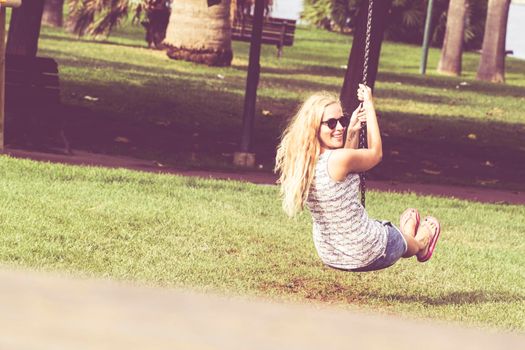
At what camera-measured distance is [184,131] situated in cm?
1786

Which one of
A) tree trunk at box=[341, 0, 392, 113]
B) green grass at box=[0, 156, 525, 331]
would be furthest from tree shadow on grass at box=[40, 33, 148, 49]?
green grass at box=[0, 156, 525, 331]

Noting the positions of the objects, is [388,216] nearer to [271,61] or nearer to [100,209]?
[100,209]

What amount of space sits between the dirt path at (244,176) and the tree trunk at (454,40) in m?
19.9

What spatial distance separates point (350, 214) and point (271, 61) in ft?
80.8

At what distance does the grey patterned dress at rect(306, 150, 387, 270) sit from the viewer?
25.5ft

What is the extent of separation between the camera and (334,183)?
7.80 m

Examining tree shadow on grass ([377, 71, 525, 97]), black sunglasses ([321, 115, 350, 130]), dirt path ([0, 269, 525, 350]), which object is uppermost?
black sunglasses ([321, 115, 350, 130])

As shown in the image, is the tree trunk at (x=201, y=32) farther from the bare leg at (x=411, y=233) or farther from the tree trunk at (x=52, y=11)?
the bare leg at (x=411, y=233)

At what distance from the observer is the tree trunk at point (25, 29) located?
1652cm

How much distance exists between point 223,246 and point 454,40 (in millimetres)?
26043

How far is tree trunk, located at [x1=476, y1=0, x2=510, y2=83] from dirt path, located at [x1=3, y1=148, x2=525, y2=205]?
1832 cm

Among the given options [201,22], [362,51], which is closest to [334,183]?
[362,51]

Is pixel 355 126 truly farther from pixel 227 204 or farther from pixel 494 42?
pixel 494 42

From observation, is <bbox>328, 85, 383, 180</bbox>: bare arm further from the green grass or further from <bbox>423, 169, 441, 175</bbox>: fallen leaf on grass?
<bbox>423, 169, 441, 175</bbox>: fallen leaf on grass
